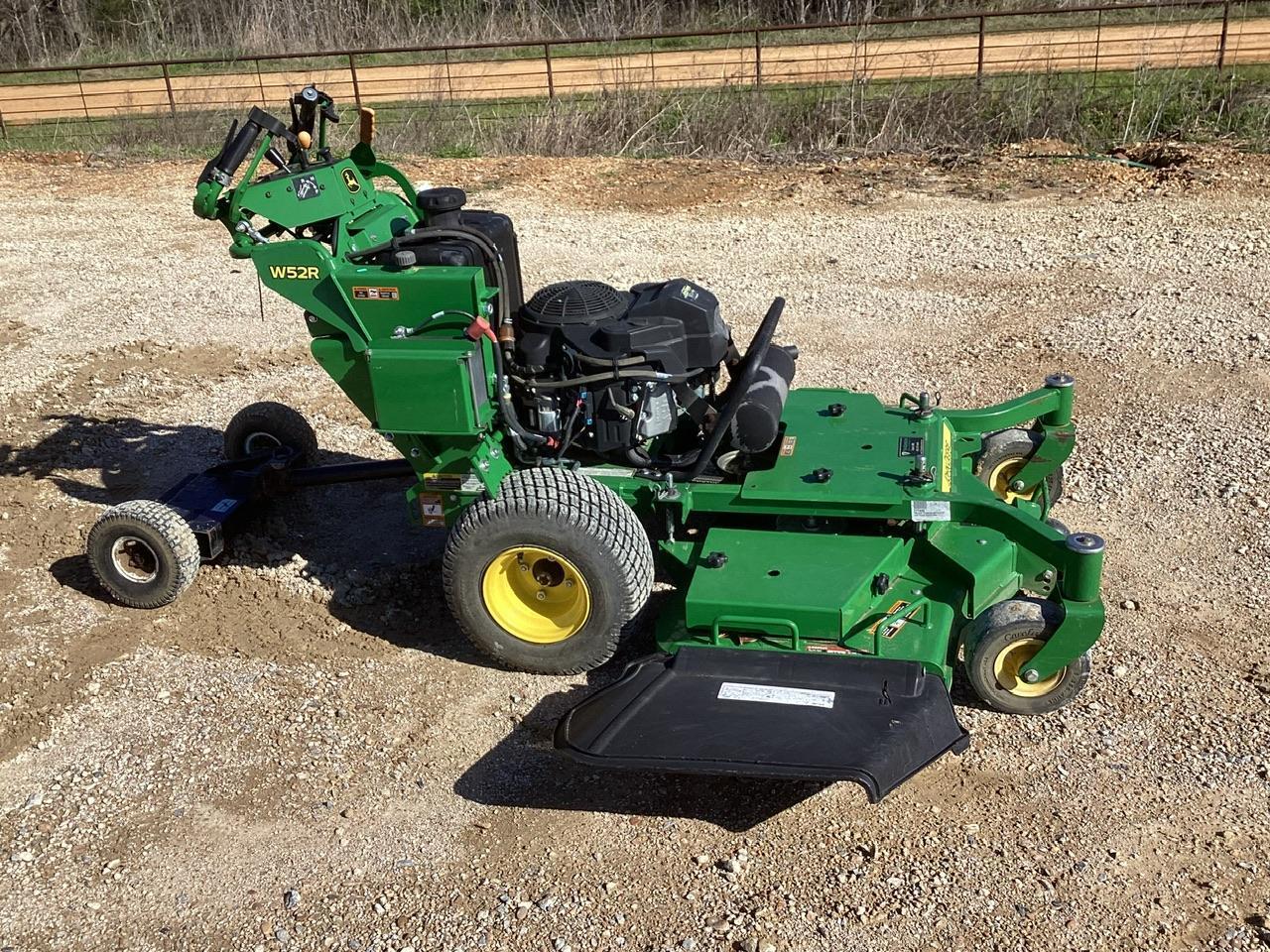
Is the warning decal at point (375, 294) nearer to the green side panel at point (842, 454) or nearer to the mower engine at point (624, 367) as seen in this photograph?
the mower engine at point (624, 367)

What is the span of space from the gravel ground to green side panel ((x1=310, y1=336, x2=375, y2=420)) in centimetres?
116

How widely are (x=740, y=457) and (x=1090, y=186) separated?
25.4 ft

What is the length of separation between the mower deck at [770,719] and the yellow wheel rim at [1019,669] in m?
0.56

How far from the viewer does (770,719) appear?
179 inches

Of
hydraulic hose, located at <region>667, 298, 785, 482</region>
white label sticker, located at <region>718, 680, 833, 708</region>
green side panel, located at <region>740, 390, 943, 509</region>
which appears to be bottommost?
white label sticker, located at <region>718, 680, 833, 708</region>

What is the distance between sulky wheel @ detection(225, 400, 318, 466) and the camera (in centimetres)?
706

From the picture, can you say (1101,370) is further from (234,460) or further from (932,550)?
(234,460)

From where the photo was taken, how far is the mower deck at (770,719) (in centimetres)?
436

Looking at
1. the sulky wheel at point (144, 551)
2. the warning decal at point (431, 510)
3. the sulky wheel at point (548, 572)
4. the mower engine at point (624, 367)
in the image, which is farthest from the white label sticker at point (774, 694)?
the sulky wheel at point (144, 551)

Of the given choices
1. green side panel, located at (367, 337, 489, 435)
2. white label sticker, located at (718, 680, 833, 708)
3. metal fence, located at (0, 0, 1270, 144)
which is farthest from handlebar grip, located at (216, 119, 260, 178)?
metal fence, located at (0, 0, 1270, 144)

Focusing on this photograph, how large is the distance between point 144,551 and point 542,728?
7.49 ft

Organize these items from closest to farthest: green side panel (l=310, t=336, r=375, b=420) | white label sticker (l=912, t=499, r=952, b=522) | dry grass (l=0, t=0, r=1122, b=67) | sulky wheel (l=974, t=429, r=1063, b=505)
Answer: white label sticker (l=912, t=499, r=952, b=522) < green side panel (l=310, t=336, r=375, b=420) < sulky wheel (l=974, t=429, r=1063, b=505) < dry grass (l=0, t=0, r=1122, b=67)

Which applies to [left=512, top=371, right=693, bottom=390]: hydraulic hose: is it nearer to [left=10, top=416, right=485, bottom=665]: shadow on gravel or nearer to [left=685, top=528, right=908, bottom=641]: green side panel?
[left=685, top=528, right=908, bottom=641]: green side panel

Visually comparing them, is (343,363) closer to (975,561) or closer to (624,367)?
(624,367)
